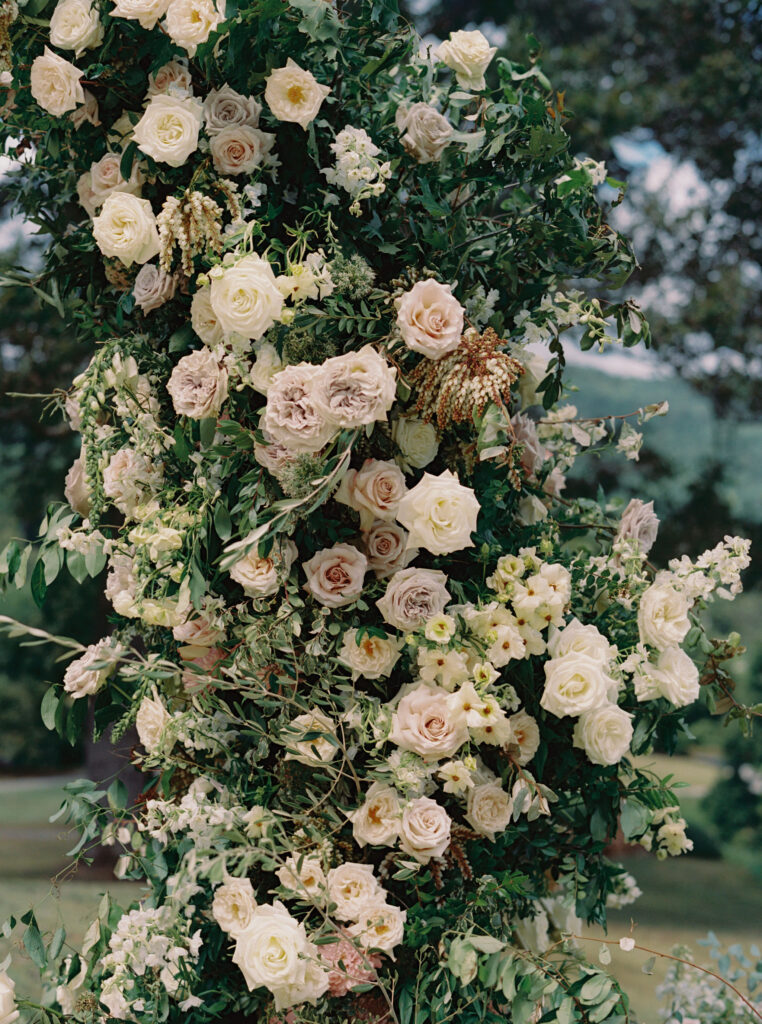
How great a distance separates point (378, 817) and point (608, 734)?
434mm

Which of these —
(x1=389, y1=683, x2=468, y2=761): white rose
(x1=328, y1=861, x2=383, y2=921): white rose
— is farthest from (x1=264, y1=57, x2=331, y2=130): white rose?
(x1=328, y1=861, x2=383, y2=921): white rose

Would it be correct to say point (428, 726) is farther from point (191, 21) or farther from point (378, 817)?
point (191, 21)

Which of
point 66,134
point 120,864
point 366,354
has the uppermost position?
point 66,134

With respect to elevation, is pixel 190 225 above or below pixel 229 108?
below

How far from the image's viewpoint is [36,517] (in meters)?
8.98

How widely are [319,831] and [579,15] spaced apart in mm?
9188

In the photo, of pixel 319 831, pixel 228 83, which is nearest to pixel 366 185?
pixel 228 83

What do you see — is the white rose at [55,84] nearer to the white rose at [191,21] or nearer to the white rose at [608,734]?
the white rose at [191,21]

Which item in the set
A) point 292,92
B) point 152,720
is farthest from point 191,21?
point 152,720

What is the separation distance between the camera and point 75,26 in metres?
1.83

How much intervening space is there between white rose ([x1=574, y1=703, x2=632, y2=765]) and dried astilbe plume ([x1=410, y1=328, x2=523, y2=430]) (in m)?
0.58

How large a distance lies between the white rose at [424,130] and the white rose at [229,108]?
0.94ft

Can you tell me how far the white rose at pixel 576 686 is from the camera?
172cm

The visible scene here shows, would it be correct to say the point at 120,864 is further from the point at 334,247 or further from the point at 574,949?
the point at 334,247
